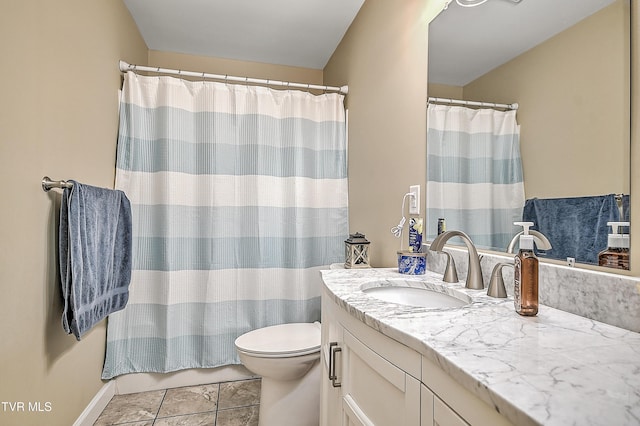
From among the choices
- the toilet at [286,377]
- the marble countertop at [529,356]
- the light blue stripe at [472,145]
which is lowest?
the toilet at [286,377]

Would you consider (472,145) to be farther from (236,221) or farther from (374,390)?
(236,221)

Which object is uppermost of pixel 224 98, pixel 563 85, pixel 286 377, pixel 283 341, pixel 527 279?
pixel 224 98

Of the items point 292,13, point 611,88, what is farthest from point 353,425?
point 292,13

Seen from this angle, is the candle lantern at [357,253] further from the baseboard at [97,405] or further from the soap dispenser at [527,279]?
the baseboard at [97,405]

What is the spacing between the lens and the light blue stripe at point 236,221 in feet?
6.77

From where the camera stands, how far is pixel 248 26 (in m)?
2.32

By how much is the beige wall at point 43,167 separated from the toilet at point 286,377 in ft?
2.59

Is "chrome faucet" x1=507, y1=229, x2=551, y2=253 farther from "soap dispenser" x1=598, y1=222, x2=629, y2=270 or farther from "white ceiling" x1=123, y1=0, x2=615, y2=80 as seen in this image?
"white ceiling" x1=123, y1=0, x2=615, y2=80

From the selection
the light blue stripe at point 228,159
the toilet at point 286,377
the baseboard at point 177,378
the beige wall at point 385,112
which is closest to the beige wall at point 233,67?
the beige wall at point 385,112

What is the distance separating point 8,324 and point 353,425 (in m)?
1.16

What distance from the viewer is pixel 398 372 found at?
0.66m

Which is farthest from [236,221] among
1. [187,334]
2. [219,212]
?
[187,334]

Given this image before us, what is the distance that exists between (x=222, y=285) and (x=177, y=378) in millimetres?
668

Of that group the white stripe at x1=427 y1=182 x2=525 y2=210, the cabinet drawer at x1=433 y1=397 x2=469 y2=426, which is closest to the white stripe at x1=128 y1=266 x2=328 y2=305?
the white stripe at x1=427 y1=182 x2=525 y2=210
